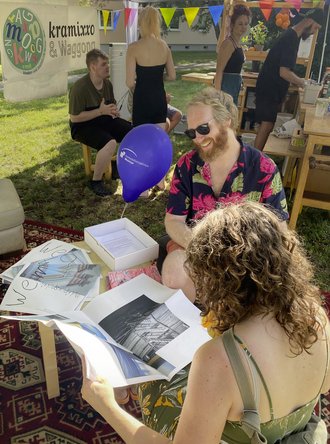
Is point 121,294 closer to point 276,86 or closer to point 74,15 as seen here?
point 74,15

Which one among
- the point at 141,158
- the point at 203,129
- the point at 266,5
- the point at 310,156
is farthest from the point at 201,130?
the point at 266,5

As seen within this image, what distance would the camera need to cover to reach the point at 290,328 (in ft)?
2.82

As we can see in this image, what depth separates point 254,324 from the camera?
86cm

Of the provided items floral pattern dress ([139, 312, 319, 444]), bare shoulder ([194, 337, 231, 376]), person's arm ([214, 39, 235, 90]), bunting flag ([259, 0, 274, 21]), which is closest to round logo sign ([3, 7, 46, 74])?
person's arm ([214, 39, 235, 90])

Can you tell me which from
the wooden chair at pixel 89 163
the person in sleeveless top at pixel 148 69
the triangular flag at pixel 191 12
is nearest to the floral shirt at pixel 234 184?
the person in sleeveless top at pixel 148 69

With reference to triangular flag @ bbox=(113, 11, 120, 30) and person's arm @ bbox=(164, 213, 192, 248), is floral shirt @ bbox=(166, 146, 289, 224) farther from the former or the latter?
triangular flag @ bbox=(113, 11, 120, 30)

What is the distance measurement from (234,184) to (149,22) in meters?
2.29

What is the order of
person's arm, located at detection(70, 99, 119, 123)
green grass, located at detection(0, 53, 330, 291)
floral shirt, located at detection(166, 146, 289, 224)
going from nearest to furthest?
floral shirt, located at detection(166, 146, 289, 224) → green grass, located at detection(0, 53, 330, 291) → person's arm, located at detection(70, 99, 119, 123)

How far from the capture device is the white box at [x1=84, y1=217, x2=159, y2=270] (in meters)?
1.81

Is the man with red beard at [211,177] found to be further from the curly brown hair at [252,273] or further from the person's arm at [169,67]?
the person's arm at [169,67]

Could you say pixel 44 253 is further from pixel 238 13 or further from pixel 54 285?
pixel 238 13

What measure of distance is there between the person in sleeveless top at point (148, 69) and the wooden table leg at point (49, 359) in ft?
8.64

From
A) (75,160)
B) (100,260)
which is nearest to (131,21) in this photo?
(75,160)

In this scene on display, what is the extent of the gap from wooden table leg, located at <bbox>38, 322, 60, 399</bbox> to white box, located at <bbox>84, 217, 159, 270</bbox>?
1.30ft
